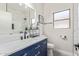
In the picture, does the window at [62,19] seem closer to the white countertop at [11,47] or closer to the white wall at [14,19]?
the white wall at [14,19]

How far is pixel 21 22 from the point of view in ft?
8.53

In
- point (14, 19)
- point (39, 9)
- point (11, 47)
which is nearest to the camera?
point (11, 47)

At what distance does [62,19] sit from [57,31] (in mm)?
427

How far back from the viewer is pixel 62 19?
3.37m

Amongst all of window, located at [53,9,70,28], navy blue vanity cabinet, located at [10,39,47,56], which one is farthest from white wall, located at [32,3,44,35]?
navy blue vanity cabinet, located at [10,39,47,56]

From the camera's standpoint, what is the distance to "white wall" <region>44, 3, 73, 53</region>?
10.2ft

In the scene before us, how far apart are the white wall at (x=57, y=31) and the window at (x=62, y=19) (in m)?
0.12

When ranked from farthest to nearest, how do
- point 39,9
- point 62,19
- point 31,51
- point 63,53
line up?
point 39,9, point 62,19, point 63,53, point 31,51

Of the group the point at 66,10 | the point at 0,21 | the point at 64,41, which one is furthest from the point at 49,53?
the point at 0,21

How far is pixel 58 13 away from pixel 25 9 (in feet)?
3.85

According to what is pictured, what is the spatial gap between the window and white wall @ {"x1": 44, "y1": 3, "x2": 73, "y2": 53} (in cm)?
12

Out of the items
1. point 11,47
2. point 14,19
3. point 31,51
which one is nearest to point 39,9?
point 14,19

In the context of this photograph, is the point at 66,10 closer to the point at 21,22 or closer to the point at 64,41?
the point at 64,41

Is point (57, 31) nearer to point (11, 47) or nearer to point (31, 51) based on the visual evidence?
point (31, 51)
